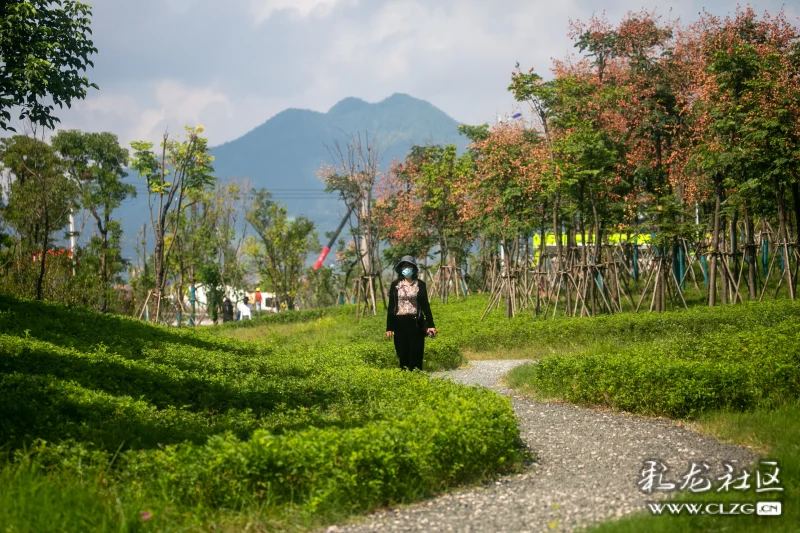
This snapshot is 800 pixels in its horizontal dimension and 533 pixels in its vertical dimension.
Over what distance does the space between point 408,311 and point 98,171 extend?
2397 centimetres

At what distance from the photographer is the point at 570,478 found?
19.6 feet

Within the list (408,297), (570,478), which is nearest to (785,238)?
(408,297)

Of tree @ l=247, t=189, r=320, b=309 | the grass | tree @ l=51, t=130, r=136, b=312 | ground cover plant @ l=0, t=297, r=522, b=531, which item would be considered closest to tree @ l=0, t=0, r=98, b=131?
ground cover plant @ l=0, t=297, r=522, b=531

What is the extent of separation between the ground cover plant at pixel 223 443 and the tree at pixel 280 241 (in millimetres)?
31271

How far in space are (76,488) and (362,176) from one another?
63.0 feet

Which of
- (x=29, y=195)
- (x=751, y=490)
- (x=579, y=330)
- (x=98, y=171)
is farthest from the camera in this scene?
(x=98, y=171)

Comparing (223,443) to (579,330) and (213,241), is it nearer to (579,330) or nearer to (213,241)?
(579,330)

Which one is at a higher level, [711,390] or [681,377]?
[681,377]

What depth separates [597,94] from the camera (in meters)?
21.9

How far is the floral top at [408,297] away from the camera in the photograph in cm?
1066

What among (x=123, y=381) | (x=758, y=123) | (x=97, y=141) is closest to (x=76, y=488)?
(x=123, y=381)

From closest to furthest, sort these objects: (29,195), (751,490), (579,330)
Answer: (751,490) → (579,330) → (29,195)

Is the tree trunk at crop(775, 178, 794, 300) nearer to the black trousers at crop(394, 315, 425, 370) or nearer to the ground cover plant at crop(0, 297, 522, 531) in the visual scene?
the black trousers at crop(394, 315, 425, 370)

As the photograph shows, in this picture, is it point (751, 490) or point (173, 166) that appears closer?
point (751, 490)
